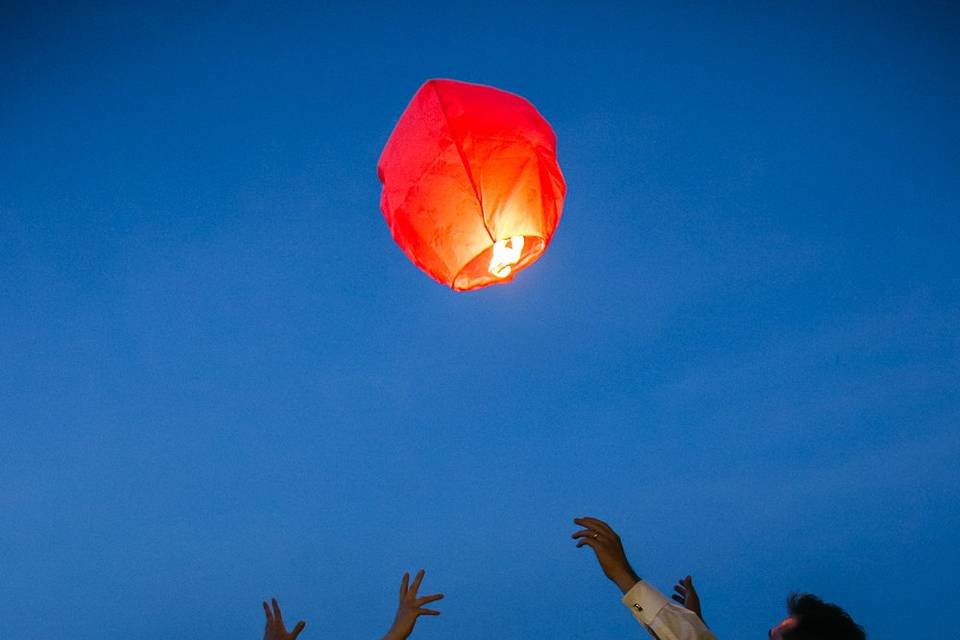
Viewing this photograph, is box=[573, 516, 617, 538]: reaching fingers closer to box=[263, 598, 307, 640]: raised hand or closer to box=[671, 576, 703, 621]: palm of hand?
box=[671, 576, 703, 621]: palm of hand

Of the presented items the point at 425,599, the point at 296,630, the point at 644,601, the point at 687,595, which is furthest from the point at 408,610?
the point at 644,601

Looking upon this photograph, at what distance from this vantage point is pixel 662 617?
1.22 meters

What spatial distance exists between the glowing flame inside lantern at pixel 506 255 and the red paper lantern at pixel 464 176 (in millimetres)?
27

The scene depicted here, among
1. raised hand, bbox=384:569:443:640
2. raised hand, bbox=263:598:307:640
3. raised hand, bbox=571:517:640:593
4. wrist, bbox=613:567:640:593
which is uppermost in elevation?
raised hand, bbox=263:598:307:640

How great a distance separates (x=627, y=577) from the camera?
1.30 meters

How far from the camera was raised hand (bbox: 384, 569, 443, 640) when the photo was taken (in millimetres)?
1841

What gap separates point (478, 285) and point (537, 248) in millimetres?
202

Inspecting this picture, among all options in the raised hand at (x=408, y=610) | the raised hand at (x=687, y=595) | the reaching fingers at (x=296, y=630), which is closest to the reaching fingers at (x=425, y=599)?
the raised hand at (x=408, y=610)

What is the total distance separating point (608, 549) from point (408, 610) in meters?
0.82

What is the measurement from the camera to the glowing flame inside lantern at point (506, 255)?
1858 millimetres

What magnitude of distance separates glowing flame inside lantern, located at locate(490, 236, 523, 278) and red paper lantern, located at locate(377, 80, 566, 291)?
0.03 m

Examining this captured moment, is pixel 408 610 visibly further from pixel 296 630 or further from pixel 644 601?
pixel 644 601

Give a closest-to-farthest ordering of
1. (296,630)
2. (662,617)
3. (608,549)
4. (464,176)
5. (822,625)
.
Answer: (662,617) → (608,549) → (822,625) → (464,176) → (296,630)

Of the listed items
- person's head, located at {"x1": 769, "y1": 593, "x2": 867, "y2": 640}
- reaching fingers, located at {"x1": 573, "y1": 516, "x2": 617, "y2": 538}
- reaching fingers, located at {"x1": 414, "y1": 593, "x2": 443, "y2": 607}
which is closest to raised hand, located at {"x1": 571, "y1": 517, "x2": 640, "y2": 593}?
reaching fingers, located at {"x1": 573, "y1": 516, "x2": 617, "y2": 538}
